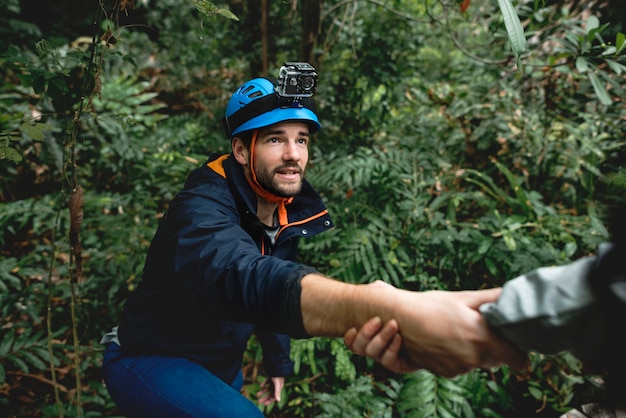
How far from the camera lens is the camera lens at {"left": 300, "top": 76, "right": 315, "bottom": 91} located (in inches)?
83.2

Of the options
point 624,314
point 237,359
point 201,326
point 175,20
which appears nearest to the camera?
point 624,314

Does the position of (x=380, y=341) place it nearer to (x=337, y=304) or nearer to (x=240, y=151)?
(x=337, y=304)

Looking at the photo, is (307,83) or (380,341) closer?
(380,341)

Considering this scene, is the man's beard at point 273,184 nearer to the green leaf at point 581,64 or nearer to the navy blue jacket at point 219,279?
the navy blue jacket at point 219,279

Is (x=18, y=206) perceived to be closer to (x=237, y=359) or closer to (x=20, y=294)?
(x=20, y=294)

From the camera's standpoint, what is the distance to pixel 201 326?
1.95m

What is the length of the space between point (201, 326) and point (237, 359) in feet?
1.50

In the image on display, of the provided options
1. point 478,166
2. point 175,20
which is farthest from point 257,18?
point 478,166

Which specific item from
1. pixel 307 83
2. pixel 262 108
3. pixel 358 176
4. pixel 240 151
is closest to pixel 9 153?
pixel 240 151

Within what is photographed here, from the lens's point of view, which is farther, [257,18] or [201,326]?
[257,18]

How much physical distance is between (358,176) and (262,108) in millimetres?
1716

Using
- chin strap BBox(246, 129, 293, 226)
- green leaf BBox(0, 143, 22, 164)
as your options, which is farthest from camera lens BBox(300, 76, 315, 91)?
green leaf BBox(0, 143, 22, 164)

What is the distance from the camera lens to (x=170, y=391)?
183 cm

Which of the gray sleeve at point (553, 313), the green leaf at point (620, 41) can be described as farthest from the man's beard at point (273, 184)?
the green leaf at point (620, 41)
